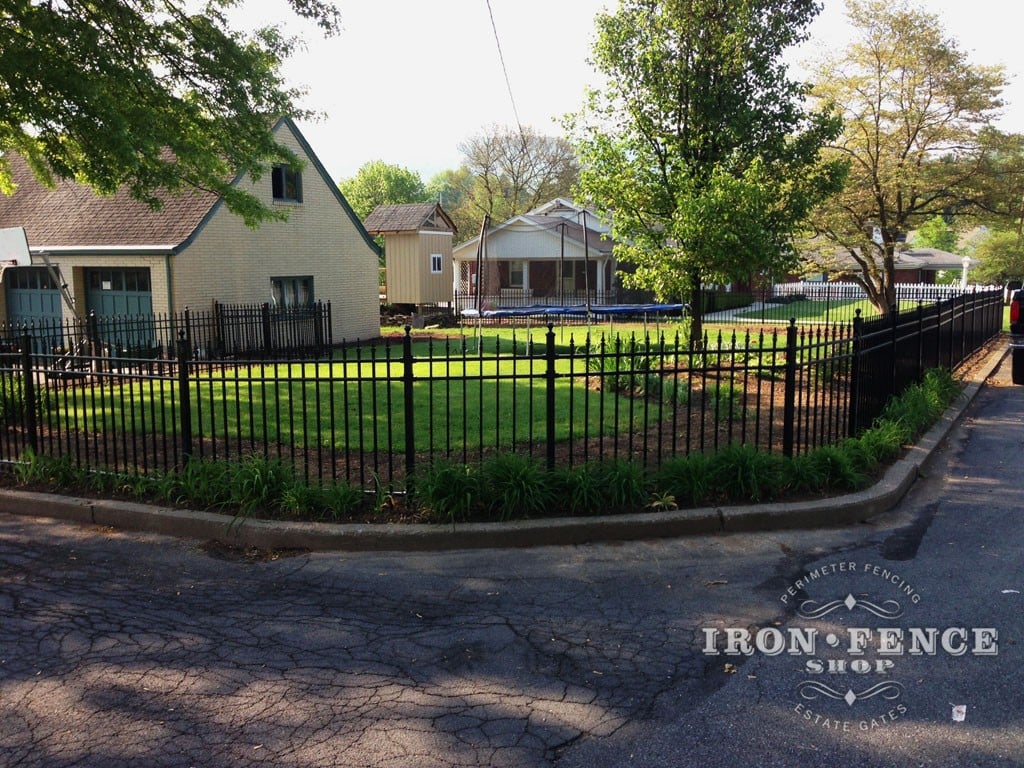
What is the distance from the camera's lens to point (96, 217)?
2228 centimetres

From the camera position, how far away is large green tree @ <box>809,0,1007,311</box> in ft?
76.3

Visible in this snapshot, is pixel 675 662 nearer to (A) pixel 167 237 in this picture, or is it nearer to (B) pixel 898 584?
(B) pixel 898 584

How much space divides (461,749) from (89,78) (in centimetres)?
906

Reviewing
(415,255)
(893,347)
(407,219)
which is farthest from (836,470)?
(407,219)

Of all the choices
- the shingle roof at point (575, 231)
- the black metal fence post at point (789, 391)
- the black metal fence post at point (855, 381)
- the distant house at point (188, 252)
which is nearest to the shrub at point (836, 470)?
the black metal fence post at point (789, 391)

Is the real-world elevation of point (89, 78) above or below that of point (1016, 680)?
above

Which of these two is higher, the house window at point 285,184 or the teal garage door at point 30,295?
the house window at point 285,184

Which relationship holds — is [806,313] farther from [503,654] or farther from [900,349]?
[503,654]

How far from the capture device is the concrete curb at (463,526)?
249 inches

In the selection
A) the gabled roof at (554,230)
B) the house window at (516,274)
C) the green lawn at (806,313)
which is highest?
the gabled roof at (554,230)

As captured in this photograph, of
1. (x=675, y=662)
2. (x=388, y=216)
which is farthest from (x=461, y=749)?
(x=388, y=216)

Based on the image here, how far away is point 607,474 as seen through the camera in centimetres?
688

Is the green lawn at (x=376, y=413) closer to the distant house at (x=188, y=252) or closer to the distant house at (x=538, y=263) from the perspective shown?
the distant house at (x=188, y=252)

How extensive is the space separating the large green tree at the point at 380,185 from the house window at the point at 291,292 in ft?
180
